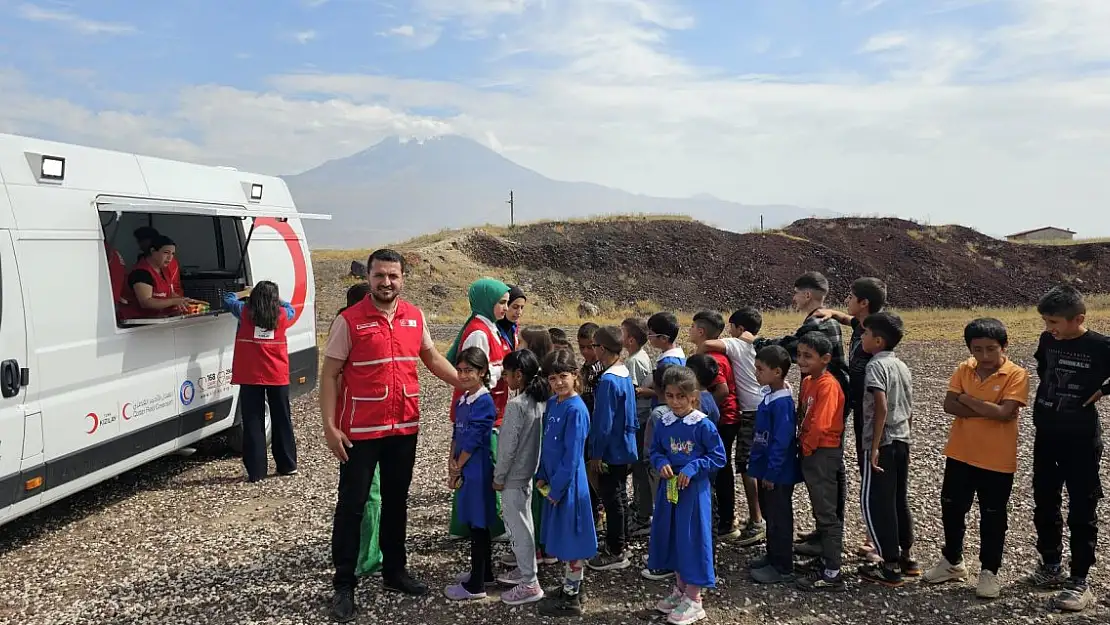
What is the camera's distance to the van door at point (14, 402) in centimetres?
477

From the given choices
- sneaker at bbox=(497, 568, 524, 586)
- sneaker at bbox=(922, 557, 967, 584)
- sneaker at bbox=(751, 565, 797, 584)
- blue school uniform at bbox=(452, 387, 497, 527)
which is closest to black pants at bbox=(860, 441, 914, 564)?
sneaker at bbox=(922, 557, 967, 584)

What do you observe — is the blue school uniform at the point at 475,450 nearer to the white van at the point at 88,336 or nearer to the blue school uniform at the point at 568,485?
the blue school uniform at the point at 568,485

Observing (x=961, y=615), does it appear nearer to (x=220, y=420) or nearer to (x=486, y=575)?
(x=486, y=575)

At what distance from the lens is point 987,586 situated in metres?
4.67

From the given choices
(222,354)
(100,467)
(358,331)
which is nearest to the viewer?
(358,331)

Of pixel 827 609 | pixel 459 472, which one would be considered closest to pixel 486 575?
pixel 459 472

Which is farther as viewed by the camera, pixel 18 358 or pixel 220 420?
pixel 220 420

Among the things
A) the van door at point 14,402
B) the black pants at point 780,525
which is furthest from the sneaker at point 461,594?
→ the van door at point 14,402

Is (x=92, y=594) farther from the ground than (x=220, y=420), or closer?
closer

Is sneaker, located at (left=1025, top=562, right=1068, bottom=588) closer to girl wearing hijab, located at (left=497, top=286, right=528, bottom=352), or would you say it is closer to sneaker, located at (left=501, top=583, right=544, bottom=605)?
sneaker, located at (left=501, top=583, right=544, bottom=605)

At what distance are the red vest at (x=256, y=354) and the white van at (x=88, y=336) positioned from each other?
30 cm

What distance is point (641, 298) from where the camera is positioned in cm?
4025

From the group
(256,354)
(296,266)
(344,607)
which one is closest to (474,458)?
(344,607)

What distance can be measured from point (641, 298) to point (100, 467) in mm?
35595
